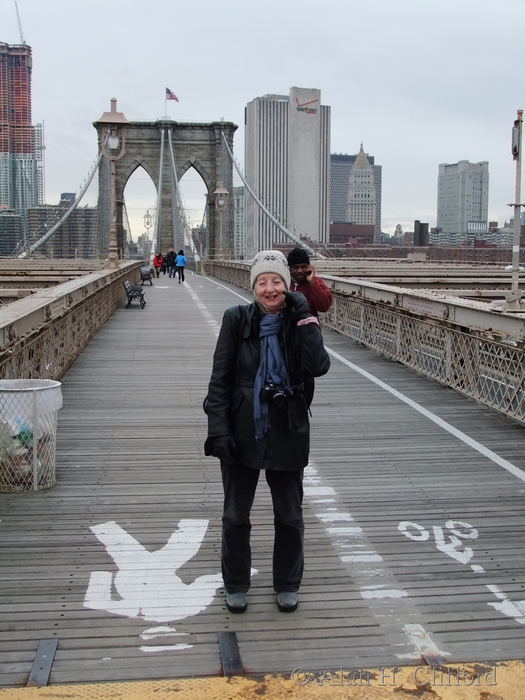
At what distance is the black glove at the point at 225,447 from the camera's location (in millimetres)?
4391

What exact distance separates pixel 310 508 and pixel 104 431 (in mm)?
3189

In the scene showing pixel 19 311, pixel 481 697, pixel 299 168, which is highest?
pixel 299 168

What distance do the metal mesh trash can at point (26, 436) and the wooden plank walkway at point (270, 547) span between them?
0.17 m

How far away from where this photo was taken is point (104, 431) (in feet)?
28.8

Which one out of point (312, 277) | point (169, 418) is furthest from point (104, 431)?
point (312, 277)

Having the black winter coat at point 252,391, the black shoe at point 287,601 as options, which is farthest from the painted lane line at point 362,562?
the black winter coat at point 252,391

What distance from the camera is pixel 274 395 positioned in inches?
171

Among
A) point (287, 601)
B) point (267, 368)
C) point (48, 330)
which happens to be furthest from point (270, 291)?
point (48, 330)

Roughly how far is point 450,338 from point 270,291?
728cm

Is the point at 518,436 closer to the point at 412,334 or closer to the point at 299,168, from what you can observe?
the point at 412,334

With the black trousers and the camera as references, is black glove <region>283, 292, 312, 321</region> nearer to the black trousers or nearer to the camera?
the camera

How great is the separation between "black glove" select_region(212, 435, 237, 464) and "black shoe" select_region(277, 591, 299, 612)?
0.76 m

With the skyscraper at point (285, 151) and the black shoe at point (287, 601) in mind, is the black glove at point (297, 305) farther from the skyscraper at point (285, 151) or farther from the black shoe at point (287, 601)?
the skyscraper at point (285, 151)

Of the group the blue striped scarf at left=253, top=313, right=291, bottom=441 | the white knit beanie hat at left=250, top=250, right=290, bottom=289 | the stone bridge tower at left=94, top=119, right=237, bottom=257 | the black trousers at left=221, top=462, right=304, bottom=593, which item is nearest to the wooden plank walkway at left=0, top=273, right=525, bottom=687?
the black trousers at left=221, top=462, right=304, bottom=593
